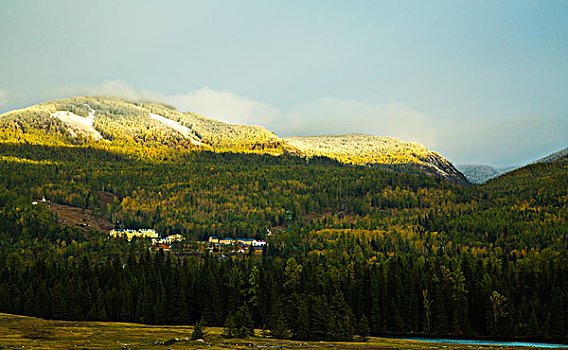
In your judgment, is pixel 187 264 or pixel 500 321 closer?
pixel 500 321

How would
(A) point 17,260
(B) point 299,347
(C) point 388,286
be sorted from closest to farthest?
(B) point 299,347 → (C) point 388,286 → (A) point 17,260

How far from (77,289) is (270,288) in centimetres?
4709

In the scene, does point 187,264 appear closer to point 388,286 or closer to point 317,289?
point 317,289

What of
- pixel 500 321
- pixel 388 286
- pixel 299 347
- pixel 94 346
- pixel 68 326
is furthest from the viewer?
pixel 388 286

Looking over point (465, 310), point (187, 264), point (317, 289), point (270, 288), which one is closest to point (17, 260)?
point (187, 264)

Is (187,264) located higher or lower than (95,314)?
higher

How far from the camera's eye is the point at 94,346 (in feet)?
291

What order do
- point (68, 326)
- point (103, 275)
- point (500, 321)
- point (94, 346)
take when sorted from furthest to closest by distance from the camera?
point (103, 275) → point (500, 321) → point (68, 326) → point (94, 346)

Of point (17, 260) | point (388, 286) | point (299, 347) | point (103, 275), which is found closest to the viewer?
point (299, 347)

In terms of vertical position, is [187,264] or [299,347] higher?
[187,264]

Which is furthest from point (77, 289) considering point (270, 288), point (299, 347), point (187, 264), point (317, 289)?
point (299, 347)

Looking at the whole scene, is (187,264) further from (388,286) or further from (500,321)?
(500,321)

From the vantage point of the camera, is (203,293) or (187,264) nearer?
(203,293)

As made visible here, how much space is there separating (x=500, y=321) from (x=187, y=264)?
85877mm
